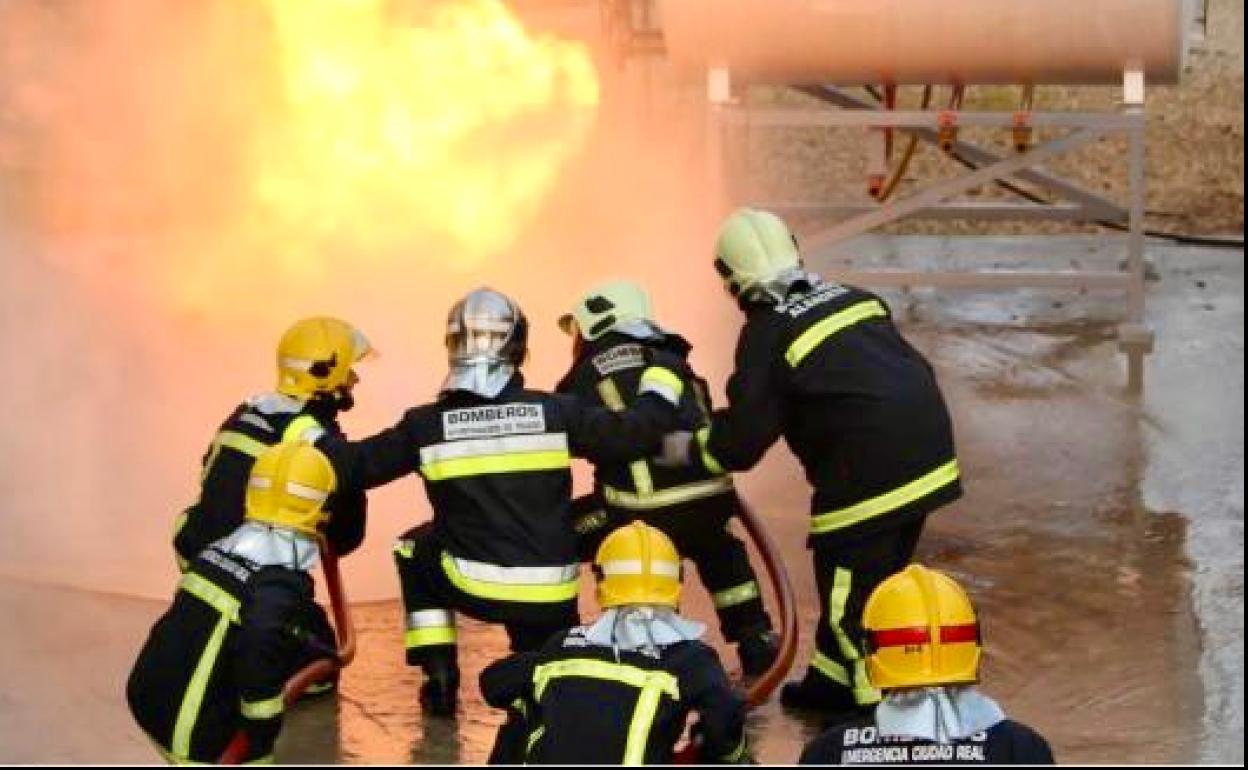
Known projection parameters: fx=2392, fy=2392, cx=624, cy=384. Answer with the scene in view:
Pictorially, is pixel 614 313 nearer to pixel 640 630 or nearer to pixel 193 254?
pixel 640 630

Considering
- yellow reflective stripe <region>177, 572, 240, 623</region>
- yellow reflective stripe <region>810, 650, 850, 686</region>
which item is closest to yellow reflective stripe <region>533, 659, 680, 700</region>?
yellow reflective stripe <region>177, 572, 240, 623</region>

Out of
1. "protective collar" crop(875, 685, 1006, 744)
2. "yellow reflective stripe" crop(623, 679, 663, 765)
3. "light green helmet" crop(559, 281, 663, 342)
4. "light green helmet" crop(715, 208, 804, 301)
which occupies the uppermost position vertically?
"light green helmet" crop(715, 208, 804, 301)

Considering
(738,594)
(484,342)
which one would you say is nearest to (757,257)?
(484,342)

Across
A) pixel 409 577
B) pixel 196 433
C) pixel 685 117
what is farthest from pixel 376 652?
pixel 685 117

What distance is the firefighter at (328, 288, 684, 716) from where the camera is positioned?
20.5 ft

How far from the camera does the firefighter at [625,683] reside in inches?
191

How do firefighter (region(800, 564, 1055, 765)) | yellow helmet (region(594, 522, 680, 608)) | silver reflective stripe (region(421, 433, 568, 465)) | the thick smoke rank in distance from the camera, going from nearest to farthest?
firefighter (region(800, 564, 1055, 765)) < yellow helmet (region(594, 522, 680, 608)) < silver reflective stripe (region(421, 433, 568, 465)) < the thick smoke

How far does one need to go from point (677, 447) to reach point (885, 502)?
0.59 metres

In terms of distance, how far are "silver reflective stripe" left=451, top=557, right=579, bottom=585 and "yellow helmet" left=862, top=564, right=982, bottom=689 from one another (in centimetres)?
165

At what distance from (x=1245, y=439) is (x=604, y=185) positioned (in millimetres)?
2884

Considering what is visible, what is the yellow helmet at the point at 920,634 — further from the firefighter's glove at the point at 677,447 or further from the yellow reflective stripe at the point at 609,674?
the firefighter's glove at the point at 677,447

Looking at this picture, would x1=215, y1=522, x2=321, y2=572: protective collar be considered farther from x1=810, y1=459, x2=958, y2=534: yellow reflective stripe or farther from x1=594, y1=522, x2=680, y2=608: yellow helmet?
x1=810, y1=459, x2=958, y2=534: yellow reflective stripe

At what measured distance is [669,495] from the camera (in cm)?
669

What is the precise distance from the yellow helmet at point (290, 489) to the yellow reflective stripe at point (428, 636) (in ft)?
2.62
